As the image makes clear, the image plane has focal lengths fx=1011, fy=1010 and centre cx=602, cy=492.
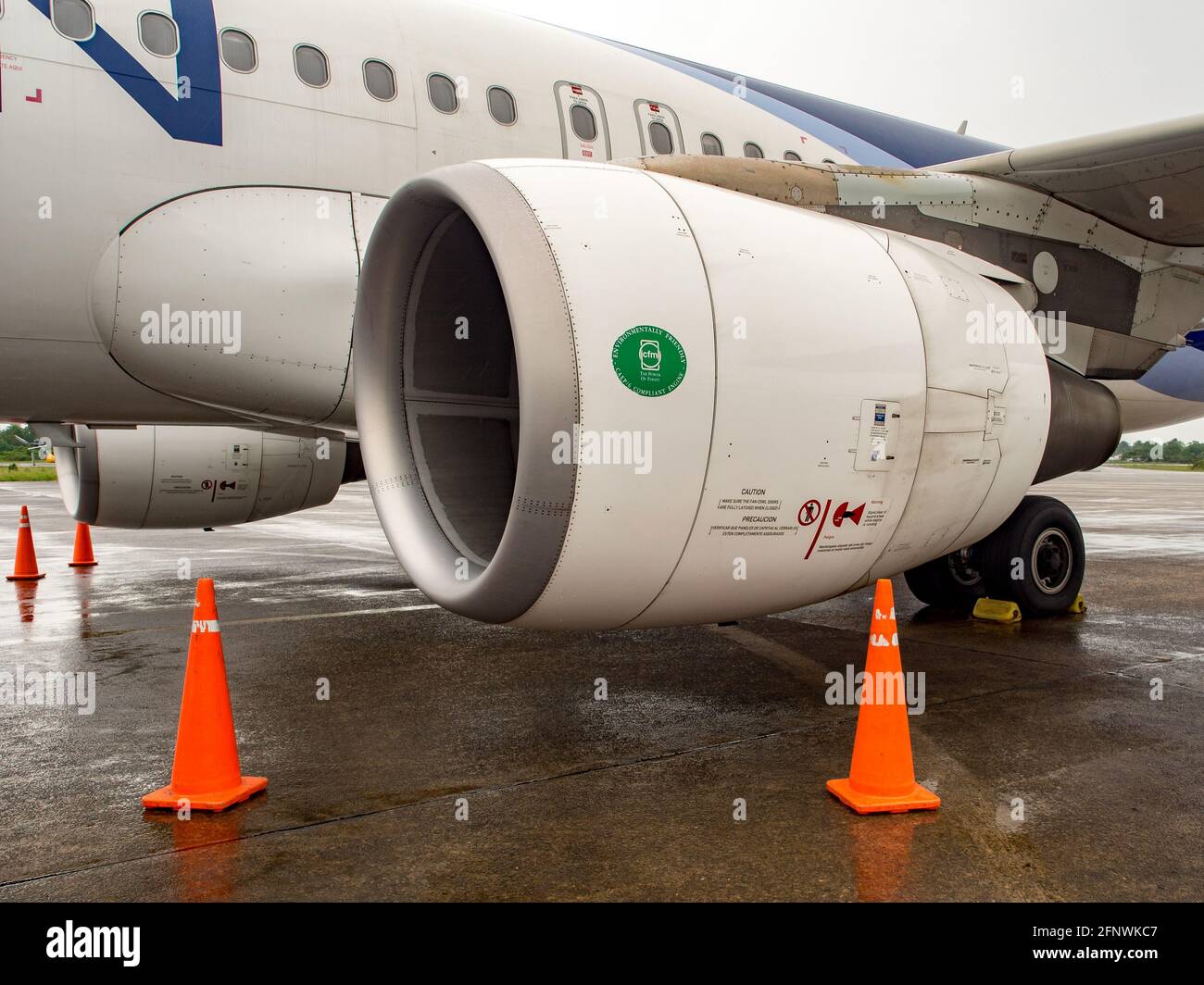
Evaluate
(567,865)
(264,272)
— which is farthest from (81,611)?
(567,865)

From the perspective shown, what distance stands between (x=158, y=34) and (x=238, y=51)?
1.19 ft

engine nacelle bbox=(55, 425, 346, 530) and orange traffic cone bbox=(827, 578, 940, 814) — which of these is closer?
orange traffic cone bbox=(827, 578, 940, 814)

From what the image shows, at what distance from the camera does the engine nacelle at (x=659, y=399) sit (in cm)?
320

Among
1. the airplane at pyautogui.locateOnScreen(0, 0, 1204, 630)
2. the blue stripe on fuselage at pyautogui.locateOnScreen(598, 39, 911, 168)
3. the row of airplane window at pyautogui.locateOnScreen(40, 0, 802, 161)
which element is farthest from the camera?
the blue stripe on fuselage at pyautogui.locateOnScreen(598, 39, 911, 168)

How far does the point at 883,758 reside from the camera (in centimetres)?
320

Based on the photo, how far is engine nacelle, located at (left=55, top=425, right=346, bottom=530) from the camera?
28.3 ft

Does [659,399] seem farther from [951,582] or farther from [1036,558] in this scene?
[951,582]

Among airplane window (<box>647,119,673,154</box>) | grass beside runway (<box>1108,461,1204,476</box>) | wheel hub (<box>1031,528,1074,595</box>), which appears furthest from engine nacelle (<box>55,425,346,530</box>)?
grass beside runway (<box>1108,461,1204,476</box>)

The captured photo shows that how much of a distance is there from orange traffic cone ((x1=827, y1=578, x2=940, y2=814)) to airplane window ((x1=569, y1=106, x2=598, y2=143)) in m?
3.87

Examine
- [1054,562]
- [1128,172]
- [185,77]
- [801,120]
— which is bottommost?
[1054,562]

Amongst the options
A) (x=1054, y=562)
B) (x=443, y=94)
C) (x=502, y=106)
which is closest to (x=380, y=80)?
(x=443, y=94)

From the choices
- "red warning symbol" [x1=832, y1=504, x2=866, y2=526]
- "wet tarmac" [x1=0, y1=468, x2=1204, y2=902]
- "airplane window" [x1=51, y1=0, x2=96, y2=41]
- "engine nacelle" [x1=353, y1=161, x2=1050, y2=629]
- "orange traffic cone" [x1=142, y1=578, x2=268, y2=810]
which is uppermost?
"airplane window" [x1=51, y1=0, x2=96, y2=41]

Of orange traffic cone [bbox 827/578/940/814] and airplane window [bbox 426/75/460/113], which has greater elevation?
airplane window [bbox 426/75/460/113]

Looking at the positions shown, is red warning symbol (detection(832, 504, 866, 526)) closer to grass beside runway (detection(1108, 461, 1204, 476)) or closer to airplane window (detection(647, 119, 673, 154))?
airplane window (detection(647, 119, 673, 154))
